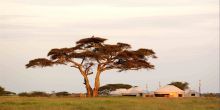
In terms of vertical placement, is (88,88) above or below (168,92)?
below

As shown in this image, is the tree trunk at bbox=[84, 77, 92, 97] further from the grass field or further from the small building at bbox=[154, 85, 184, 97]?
Answer: the grass field

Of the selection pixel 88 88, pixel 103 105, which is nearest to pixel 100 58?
pixel 88 88

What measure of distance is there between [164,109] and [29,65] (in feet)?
119

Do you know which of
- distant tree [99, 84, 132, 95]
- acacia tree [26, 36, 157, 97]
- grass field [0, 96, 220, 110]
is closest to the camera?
grass field [0, 96, 220, 110]

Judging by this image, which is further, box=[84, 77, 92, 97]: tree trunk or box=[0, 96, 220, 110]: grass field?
box=[84, 77, 92, 97]: tree trunk

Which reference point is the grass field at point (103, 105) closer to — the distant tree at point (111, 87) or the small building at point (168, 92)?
the small building at point (168, 92)

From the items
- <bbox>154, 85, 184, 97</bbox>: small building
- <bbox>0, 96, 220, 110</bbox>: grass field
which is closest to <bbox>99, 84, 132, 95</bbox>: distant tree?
<bbox>154, 85, 184, 97</bbox>: small building

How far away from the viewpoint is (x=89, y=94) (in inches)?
2477

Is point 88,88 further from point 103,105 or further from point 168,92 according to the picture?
point 103,105

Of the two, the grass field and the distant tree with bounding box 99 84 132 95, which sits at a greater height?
the distant tree with bounding box 99 84 132 95

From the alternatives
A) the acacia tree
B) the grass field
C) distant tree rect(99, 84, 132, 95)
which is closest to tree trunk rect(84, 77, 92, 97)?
the acacia tree

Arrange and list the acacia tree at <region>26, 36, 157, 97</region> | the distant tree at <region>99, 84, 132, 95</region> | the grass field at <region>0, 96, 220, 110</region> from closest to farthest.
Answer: the grass field at <region>0, 96, 220, 110</region> → the acacia tree at <region>26, 36, 157, 97</region> → the distant tree at <region>99, 84, 132, 95</region>

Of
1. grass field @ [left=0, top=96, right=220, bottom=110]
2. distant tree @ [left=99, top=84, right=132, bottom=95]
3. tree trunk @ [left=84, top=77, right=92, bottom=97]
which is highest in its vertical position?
distant tree @ [left=99, top=84, right=132, bottom=95]

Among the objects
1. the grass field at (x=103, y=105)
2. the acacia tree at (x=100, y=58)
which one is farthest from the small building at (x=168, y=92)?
the grass field at (x=103, y=105)
